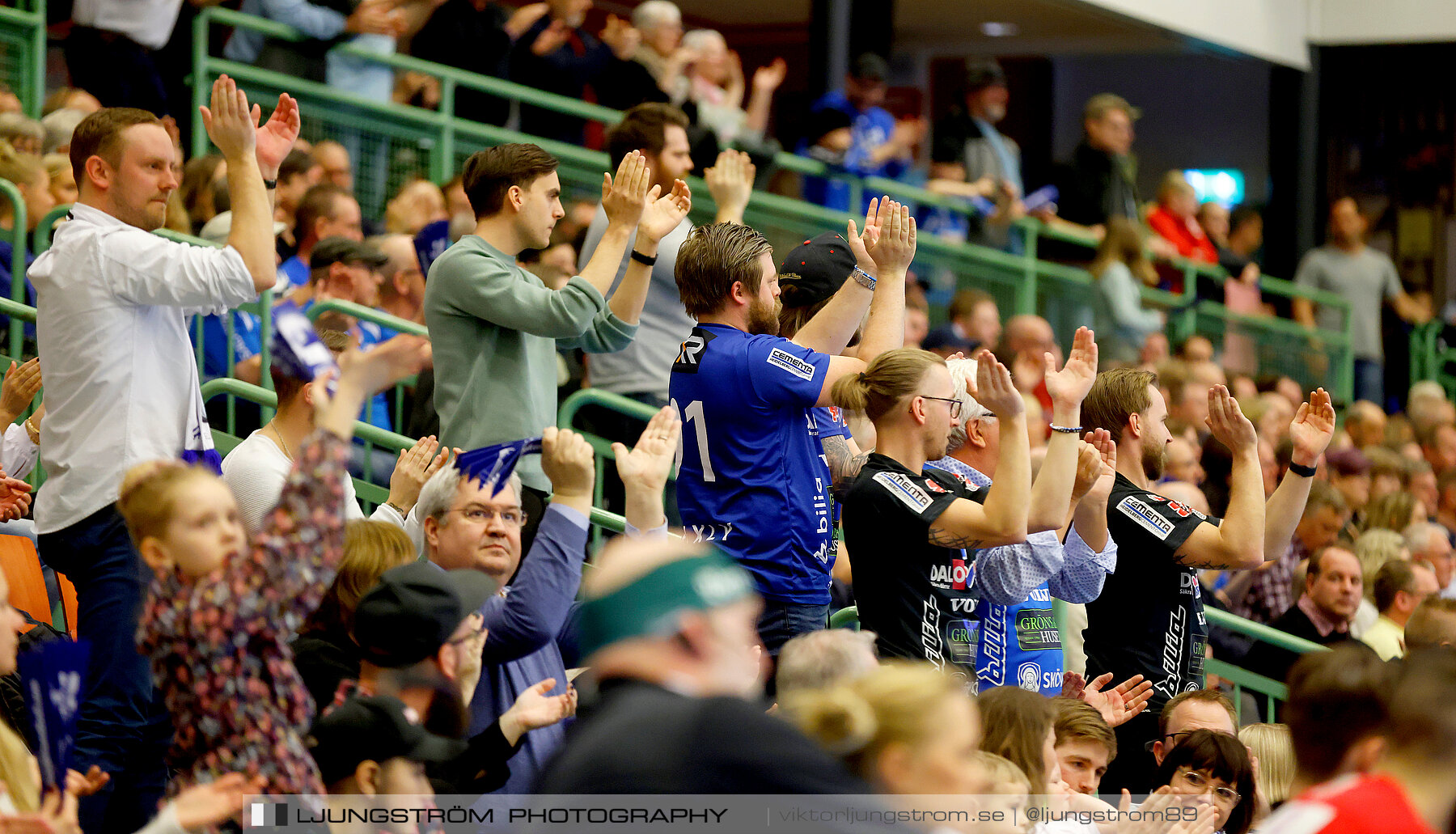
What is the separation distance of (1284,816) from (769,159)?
7.53 metres

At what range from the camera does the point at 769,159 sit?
9.95 meters

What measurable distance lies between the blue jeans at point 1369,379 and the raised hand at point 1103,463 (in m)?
9.46

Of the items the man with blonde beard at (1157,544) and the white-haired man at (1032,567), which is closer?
the white-haired man at (1032,567)

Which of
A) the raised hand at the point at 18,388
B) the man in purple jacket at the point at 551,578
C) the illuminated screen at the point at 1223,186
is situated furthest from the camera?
the illuminated screen at the point at 1223,186

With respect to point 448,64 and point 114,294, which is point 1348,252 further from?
point 114,294

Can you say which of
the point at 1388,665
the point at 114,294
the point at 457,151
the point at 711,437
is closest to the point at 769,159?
the point at 457,151

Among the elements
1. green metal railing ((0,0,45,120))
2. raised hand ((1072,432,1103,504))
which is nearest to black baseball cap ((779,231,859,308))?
raised hand ((1072,432,1103,504))

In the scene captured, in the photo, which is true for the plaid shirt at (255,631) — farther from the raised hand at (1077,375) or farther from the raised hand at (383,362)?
the raised hand at (1077,375)

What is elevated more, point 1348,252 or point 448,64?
point 448,64

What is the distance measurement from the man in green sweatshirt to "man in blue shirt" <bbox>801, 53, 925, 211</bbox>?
20.2 feet

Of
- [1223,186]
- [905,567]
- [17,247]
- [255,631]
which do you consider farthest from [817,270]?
[1223,186]

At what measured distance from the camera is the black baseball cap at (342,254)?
6.77m

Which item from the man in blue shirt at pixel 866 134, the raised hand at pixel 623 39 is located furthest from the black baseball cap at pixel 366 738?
the man in blue shirt at pixel 866 134

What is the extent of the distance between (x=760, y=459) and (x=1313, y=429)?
1805mm
